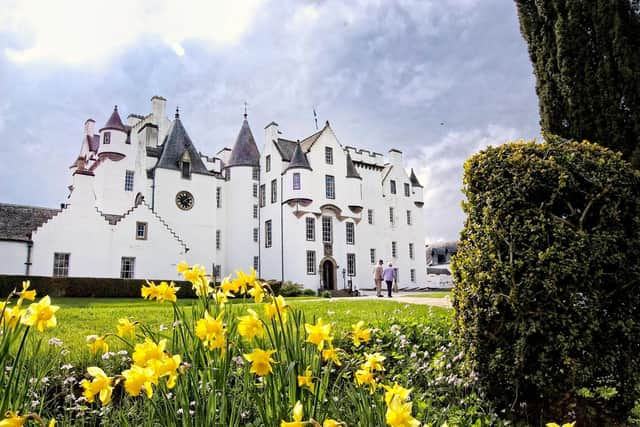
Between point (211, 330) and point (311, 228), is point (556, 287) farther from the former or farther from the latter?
point (311, 228)

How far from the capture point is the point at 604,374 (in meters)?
4.08

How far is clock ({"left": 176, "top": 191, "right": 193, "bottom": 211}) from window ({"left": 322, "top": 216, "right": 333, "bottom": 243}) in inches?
402

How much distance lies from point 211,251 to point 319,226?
8.46 metres

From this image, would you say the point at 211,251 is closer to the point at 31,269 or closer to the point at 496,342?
the point at 31,269

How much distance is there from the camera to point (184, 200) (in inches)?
1362

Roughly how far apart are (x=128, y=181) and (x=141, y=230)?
6329mm

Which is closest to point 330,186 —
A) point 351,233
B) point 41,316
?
point 351,233

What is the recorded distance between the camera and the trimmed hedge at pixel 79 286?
21.7 metres

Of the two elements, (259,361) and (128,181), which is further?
(128,181)

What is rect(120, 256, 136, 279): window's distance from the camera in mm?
28366

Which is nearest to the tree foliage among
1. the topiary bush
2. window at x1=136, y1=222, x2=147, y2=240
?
the topiary bush

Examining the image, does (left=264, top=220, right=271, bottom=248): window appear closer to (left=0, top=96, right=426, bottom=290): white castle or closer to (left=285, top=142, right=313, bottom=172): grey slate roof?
(left=0, top=96, right=426, bottom=290): white castle

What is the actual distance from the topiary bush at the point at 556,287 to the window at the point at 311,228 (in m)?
29.6

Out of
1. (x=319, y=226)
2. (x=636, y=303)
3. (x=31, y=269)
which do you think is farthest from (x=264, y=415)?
(x=319, y=226)
